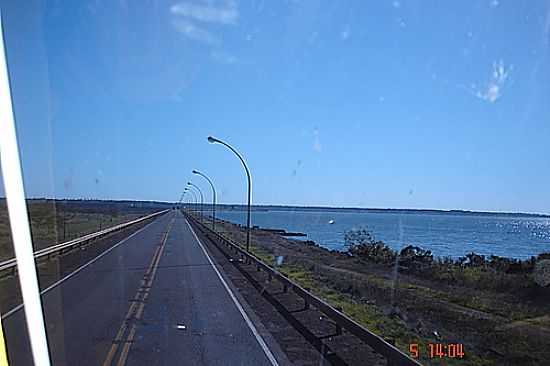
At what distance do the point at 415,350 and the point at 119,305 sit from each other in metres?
7.42

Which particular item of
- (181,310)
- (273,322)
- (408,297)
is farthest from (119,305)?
(408,297)

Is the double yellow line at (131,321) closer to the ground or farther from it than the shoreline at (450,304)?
farther from it

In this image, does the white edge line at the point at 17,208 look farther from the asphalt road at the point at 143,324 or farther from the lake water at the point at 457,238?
the lake water at the point at 457,238

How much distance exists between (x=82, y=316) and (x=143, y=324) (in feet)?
5.23

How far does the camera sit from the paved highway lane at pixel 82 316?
955cm

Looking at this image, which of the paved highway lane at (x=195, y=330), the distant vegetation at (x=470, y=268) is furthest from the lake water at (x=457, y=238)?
the paved highway lane at (x=195, y=330)

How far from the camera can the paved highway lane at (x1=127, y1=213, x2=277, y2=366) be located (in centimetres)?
991

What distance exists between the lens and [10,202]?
4176 mm

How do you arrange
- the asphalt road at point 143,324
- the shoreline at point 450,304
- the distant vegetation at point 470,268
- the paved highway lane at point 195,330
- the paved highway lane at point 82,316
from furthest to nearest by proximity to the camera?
the distant vegetation at point 470,268 < the shoreline at point 450,304 < the paved highway lane at point 195,330 < the asphalt road at point 143,324 < the paved highway lane at point 82,316

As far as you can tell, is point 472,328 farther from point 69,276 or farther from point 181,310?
point 69,276

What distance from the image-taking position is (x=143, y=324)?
12.8 metres

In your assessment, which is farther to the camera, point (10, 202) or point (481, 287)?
point (481, 287)
